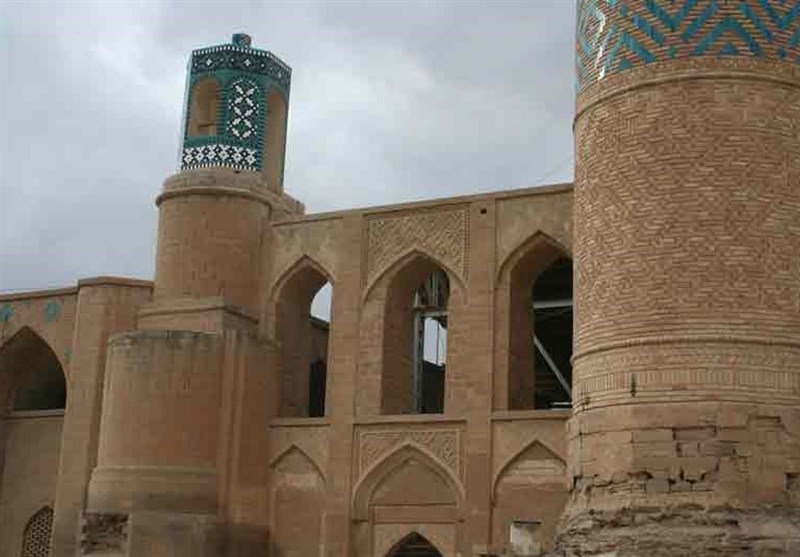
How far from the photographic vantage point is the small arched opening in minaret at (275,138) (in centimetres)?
1869

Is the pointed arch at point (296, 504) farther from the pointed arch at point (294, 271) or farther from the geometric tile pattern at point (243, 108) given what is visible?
the geometric tile pattern at point (243, 108)

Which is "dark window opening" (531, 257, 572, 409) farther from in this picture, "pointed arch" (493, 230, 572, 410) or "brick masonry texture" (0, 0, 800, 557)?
"brick masonry texture" (0, 0, 800, 557)

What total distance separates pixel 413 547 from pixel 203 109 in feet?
22.2

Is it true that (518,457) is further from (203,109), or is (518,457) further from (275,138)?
(203,109)

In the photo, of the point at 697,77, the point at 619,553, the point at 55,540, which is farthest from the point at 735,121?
the point at 55,540

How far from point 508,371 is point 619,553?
15.4ft

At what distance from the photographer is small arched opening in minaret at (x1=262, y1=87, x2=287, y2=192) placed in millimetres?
18688

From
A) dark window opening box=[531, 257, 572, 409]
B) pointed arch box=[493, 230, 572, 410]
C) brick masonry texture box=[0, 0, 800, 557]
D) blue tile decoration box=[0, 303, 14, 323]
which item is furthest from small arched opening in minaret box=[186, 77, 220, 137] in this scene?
dark window opening box=[531, 257, 572, 409]

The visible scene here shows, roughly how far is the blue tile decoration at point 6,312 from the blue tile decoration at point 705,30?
1111 cm

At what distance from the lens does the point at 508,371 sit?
1577 cm

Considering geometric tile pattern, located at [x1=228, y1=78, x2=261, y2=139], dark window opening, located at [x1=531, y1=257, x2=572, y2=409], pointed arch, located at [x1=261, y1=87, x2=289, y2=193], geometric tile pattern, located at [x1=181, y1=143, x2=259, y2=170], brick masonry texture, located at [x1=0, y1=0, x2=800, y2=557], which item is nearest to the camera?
brick masonry texture, located at [x1=0, y1=0, x2=800, y2=557]

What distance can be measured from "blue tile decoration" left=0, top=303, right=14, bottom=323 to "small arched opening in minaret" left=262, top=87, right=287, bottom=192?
184 inches

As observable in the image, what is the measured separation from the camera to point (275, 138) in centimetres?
1895

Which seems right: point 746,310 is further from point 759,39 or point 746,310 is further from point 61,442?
point 61,442
